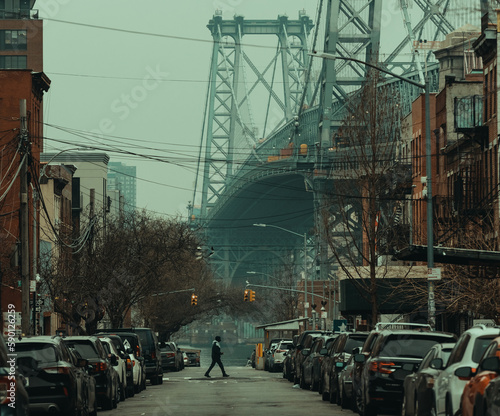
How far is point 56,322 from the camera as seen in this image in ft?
255

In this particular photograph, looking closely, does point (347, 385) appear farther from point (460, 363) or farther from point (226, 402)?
point (460, 363)

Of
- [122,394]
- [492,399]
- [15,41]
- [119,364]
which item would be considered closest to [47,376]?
[492,399]

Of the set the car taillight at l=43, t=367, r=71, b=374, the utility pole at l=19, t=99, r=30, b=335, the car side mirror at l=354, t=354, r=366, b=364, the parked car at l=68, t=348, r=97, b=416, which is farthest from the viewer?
the utility pole at l=19, t=99, r=30, b=335

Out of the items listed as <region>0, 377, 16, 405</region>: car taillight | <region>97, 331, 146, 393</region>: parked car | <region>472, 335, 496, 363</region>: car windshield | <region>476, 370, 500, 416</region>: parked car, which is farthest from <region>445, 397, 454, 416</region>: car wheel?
<region>97, 331, 146, 393</region>: parked car

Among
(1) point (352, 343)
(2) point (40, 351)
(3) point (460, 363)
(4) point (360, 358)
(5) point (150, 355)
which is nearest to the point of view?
(3) point (460, 363)

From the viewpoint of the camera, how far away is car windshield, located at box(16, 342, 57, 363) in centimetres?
1925

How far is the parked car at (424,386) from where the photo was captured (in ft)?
54.5

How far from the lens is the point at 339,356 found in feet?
88.3

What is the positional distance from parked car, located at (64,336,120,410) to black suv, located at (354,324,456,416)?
598cm

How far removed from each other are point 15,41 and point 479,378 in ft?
316

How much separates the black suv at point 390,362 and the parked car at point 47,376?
506cm

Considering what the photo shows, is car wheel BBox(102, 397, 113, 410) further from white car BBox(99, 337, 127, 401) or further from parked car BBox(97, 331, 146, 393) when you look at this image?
parked car BBox(97, 331, 146, 393)

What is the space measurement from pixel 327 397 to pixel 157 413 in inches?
223

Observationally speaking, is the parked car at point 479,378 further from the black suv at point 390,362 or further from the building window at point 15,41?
the building window at point 15,41
